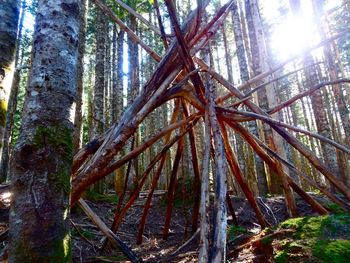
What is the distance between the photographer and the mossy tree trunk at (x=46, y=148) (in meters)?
1.43

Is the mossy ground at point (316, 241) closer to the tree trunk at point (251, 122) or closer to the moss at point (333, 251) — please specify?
the moss at point (333, 251)

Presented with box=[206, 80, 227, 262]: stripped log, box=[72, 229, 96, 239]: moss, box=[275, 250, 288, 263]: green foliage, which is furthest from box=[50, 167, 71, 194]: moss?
box=[72, 229, 96, 239]: moss

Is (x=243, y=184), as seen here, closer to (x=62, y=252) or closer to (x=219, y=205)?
(x=219, y=205)

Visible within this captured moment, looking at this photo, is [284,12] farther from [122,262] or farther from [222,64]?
[122,262]

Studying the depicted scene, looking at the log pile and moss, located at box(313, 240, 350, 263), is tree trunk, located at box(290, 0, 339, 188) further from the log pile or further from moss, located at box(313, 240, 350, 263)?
moss, located at box(313, 240, 350, 263)

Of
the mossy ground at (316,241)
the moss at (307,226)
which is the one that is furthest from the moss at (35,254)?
the moss at (307,226)

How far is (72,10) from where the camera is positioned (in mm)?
1859

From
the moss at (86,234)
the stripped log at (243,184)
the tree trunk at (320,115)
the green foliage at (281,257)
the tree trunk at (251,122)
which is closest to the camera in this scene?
the green foliage at (281,257)

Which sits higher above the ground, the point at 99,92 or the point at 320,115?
the point at 99,92

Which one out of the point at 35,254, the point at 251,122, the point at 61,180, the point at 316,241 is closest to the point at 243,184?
the point at 316,241

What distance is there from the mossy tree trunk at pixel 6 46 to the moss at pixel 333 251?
317 centimetres

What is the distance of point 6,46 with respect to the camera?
3217mm

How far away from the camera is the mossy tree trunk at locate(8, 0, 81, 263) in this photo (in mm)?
1429

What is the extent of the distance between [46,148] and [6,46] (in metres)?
2.33
